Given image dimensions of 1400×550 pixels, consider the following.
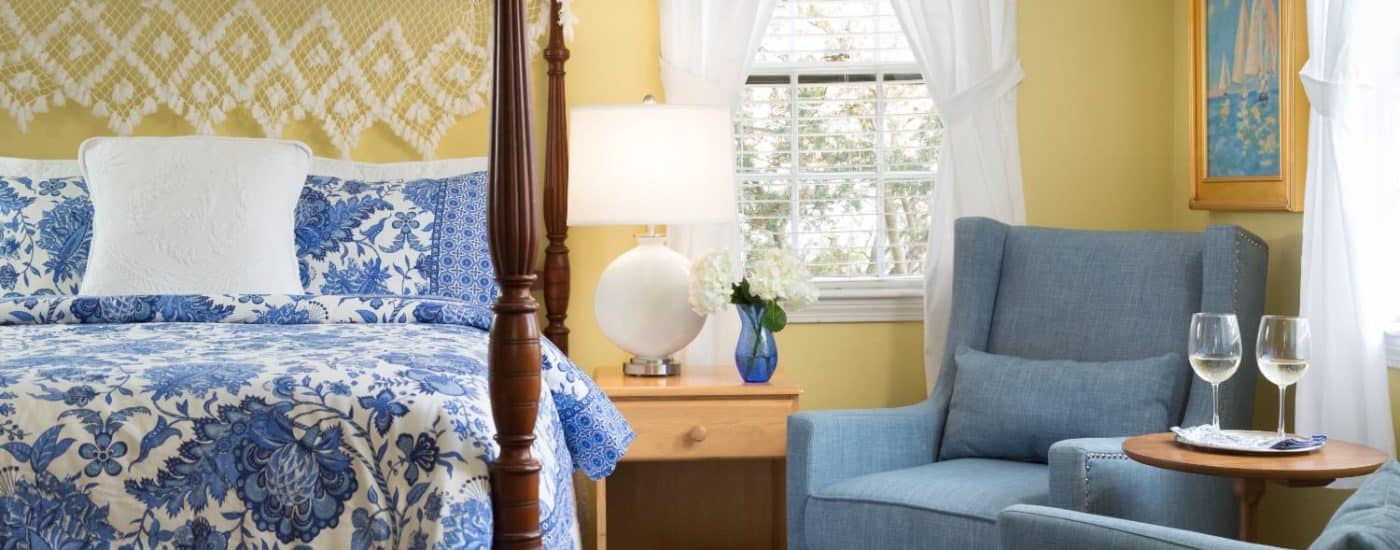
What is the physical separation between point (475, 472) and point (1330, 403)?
163cm

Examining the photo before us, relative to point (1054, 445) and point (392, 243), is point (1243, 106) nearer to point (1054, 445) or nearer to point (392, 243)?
point (1054, 445)

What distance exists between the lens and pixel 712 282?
3301 mm

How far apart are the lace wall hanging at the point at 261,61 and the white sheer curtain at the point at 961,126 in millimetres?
960

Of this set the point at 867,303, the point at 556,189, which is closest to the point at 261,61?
the point at 556,189

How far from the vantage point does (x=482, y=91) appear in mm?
3793

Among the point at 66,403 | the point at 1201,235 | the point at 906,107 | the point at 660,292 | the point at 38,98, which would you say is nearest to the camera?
the point at 66,403

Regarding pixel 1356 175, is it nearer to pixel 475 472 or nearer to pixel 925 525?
pixel 925 525

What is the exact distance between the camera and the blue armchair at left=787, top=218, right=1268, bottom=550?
271 cm

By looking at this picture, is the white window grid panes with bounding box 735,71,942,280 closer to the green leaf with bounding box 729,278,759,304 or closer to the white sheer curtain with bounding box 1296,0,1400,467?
the green leaf with bounding box 729,278,759,304

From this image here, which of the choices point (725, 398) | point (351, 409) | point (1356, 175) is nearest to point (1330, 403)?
point (1356, 175)

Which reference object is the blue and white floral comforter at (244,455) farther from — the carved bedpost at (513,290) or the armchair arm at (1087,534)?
the armchair arm at (1087,534)

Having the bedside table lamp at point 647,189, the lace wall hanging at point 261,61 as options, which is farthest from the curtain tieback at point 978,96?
the lace wall hanging at point 261,61

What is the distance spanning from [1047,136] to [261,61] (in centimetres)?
207

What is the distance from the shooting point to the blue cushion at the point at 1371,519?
4.20ft
